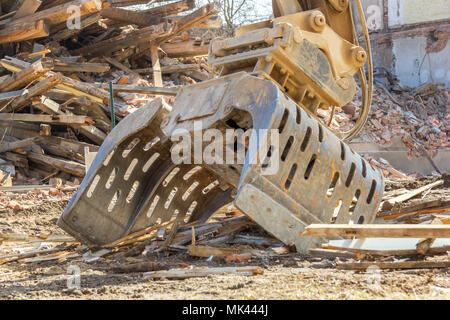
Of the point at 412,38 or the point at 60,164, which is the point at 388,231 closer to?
the point at 60,164

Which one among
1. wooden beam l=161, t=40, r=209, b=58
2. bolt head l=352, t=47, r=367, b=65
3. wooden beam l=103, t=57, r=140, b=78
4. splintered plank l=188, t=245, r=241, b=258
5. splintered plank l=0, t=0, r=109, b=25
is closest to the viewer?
splintered plank l=188, t=245, r=241, b=258

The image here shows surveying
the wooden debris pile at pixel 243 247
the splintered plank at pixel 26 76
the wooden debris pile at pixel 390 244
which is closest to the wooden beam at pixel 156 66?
the splintered plank at pixel 26 76

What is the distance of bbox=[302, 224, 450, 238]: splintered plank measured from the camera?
3.79 m

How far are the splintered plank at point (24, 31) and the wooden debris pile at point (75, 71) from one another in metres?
0.02

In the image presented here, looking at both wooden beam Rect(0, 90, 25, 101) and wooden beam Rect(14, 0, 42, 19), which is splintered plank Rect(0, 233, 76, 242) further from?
wooden beam Rect(14, 0, 42, 19)

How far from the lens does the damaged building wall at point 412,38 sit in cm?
2231

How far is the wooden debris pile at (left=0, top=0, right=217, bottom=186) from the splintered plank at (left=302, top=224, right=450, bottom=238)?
5.62m

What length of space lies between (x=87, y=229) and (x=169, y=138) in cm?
128

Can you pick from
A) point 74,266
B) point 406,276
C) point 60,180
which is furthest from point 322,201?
point 60,180

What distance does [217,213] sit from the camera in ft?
22.9

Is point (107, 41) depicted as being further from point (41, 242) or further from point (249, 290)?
point (249, 290)

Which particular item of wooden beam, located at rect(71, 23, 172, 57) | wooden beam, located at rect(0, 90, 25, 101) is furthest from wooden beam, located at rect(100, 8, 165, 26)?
wooden beam, located at rect(0, 90, 25, 101)

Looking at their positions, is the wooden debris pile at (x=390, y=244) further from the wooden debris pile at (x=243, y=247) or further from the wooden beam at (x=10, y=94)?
the wooden beam at (x=10, y=94)

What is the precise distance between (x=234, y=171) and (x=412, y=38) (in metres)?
19.4
